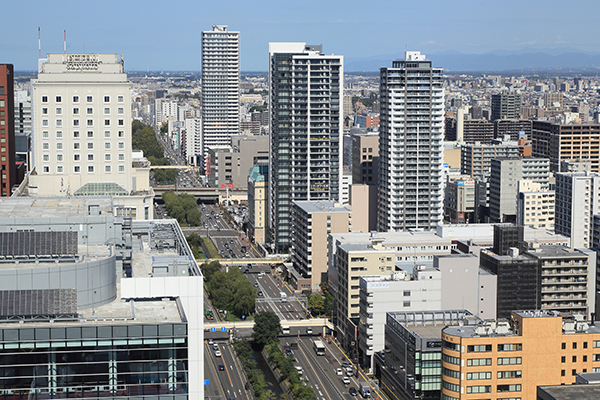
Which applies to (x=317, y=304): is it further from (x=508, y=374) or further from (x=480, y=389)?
(x=508, y=374)

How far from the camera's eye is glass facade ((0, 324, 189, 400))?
29969mm

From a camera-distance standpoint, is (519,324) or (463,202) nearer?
(519,324)

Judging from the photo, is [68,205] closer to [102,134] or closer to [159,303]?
[159,303]

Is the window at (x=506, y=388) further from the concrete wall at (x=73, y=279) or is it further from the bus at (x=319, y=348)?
the concrete wall at (x=73, y=279)

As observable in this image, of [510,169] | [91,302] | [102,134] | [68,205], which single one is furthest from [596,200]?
[91,302]

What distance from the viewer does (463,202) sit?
155m

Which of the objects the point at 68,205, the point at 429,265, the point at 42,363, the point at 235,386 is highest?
the point at 68,205

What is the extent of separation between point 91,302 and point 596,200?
102m

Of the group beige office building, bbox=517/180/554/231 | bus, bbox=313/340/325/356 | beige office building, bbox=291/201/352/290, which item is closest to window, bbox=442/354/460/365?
bus, bbox=313/340/325/356

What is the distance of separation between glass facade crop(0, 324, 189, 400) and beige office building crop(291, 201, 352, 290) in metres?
81.0

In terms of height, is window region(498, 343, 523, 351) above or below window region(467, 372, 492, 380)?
above

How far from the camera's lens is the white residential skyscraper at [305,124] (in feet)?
409

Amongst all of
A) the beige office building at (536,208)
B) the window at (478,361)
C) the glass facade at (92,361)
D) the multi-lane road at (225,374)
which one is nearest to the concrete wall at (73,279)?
the glass facade at (92,361)

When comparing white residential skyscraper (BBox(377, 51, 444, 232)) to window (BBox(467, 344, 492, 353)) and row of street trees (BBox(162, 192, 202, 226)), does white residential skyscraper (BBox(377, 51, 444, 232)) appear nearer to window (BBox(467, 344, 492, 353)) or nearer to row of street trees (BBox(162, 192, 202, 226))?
row of street trees (BBox(162, 192, 202, 226))
